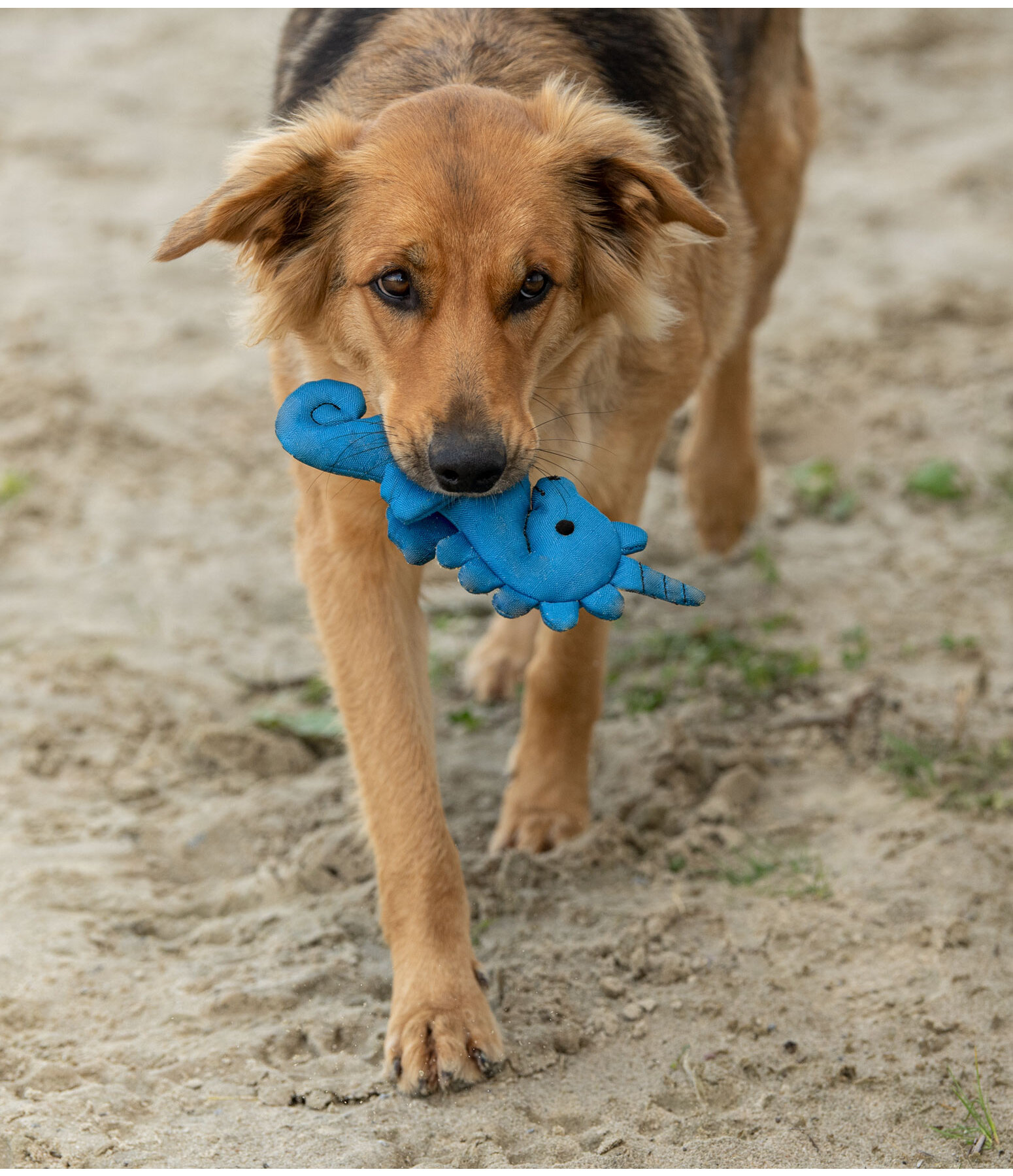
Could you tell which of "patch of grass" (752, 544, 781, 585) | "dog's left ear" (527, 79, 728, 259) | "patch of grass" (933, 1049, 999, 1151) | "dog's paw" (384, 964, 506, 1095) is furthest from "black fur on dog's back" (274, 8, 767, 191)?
"patch of grass" (933, 1049, 999, 1151)

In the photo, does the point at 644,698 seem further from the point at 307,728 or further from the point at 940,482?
the point at 940,482

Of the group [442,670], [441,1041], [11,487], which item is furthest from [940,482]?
[11,487]

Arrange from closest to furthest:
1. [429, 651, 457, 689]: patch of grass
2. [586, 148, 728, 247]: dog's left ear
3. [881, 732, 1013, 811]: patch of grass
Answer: [586, 148, 728, 247]: dog's left ear, [881, 732, 1013, 811]: patch of grass, [429, 651, 457, 689]: patch of grass

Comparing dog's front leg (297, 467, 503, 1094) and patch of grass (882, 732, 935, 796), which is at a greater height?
dog's front leg (297, 467, 503, 1094)

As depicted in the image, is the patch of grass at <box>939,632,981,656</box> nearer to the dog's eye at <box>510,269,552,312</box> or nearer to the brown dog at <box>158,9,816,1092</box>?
the brown dog at <box>158,9,816,1092</box>

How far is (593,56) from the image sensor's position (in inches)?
150

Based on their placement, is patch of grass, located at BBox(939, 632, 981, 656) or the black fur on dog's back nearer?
the black fur on dog's back

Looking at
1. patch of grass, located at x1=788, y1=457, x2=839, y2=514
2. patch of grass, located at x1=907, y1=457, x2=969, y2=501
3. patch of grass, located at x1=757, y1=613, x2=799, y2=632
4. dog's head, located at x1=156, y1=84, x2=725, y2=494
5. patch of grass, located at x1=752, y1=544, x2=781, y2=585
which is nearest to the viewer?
dog's head, located at x1=156, y1=84, x2=725, y2=494

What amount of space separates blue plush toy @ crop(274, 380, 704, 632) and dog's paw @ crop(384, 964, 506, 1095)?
973mm

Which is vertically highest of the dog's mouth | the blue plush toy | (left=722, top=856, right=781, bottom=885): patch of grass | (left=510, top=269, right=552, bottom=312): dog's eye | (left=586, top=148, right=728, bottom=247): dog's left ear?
(left=586, top=148, right=728, bottom=247): dog's left ear

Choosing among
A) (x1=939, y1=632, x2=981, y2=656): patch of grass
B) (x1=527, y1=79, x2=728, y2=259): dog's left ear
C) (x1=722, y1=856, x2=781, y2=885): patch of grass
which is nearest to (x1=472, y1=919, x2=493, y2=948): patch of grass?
(x1=722, y1=856, x2=781, y2=885): patch of grass

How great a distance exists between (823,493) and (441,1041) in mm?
3331

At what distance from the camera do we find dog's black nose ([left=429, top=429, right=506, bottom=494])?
2.92 meters

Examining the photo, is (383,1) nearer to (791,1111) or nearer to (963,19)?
(791,1111)
